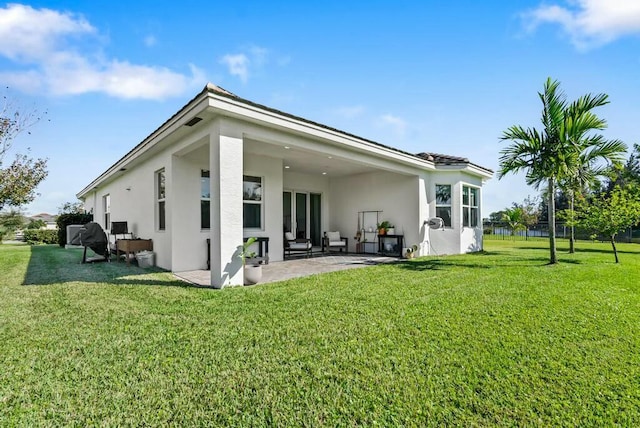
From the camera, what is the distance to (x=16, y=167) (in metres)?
16.4

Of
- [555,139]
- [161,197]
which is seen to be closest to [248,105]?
[161,197]

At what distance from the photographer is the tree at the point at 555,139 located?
8.48 metres

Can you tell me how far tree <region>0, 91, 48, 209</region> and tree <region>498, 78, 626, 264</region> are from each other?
20.6m

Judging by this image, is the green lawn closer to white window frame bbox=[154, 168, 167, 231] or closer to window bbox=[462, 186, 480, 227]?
white window frame bbox=[154, 168, 167, 231]

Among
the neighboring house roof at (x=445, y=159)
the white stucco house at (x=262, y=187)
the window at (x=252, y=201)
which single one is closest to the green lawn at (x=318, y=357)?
the white stucco house at (x=262, y=187)

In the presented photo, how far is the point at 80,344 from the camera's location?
3.22 m

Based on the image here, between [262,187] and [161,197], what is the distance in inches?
111

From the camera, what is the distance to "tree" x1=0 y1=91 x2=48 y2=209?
14.7 metres

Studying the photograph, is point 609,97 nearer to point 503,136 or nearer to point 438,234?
point 503,136

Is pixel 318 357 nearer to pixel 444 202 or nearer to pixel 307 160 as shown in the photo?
pixel 307 160

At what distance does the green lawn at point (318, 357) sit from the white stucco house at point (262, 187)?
203cm

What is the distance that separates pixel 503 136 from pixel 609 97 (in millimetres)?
2540

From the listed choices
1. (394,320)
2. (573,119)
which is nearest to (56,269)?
(394,320)

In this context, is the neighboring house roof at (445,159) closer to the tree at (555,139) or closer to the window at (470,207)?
the window at (470,207)
